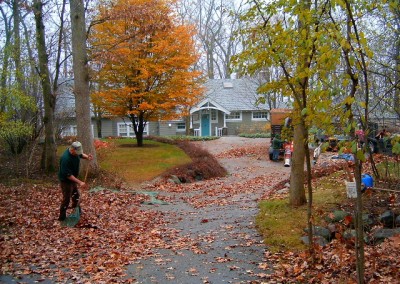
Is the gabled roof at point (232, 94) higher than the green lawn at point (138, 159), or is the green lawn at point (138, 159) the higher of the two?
the gabled roof at point (232, 94)

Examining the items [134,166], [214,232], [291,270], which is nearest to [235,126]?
[134,166]

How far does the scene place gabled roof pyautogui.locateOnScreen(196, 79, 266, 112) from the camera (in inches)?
1567

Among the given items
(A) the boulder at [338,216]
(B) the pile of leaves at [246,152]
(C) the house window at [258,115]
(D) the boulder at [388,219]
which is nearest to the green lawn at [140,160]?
(B) the pile of leaves at [246,152]

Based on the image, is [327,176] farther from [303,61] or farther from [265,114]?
[265,114]

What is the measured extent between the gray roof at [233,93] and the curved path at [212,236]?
21.4 m

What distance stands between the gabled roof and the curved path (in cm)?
2094

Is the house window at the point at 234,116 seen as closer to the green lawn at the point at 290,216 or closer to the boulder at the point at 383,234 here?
the green lawn at the point at 290,216

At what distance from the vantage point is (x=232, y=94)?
4288 cm

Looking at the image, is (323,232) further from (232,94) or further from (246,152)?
(232,94)

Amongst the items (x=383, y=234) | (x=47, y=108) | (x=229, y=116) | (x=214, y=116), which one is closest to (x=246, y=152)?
(x=214, y=116)

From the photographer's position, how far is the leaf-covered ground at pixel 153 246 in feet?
20.9

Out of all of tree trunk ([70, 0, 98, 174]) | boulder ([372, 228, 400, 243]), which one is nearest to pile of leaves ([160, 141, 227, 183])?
tree trunk ([70, 0, 98, 174])

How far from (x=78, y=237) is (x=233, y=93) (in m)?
35.2

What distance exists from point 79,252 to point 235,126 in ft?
111
